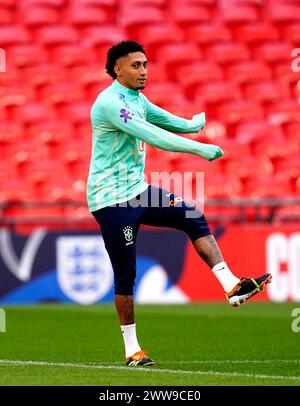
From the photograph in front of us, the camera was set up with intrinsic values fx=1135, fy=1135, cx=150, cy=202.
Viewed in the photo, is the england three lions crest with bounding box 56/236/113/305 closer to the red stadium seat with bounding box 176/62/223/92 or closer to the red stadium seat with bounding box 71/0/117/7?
the red stadium seat with bounding box 176/62/223/92

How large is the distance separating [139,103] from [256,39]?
13.0 meters

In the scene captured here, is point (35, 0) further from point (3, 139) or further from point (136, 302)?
point (136, 302)

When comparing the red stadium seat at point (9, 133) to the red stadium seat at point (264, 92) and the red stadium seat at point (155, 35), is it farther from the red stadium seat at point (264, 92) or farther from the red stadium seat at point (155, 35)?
the red stadium seat at point (264, 92)

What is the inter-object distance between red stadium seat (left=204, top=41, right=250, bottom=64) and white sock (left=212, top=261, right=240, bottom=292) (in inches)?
496

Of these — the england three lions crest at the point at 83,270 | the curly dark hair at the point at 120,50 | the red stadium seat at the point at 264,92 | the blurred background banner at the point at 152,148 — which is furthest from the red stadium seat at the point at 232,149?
the curly dark hair at the point at 120,50

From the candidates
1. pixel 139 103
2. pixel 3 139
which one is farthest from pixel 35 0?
pixel 139 103

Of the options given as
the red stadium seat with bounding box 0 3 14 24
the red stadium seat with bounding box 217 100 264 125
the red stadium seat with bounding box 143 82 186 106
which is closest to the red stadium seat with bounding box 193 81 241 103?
the red stadium seat with bounding box 217 100 264 125

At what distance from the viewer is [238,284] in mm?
7750

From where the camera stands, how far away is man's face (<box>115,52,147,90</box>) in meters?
7.91

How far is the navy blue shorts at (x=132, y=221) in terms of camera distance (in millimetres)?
7859

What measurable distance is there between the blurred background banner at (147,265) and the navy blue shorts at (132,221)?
7103mm

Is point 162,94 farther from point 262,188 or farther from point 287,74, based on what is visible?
point 287,74

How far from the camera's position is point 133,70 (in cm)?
791

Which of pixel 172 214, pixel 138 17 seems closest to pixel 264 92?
pixel 138 17
